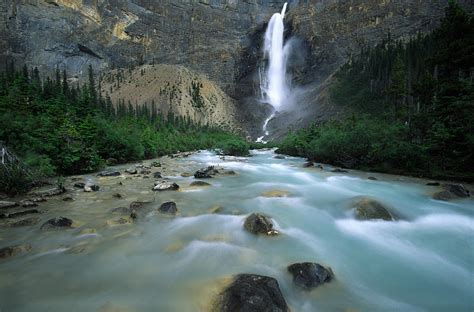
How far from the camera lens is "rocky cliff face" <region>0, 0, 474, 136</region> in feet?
307

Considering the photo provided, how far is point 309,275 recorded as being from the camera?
484 cm

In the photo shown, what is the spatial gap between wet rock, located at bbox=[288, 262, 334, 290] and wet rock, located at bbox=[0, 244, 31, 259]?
572 cm

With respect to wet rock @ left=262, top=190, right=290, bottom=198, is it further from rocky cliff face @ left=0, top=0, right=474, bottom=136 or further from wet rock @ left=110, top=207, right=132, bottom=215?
rocky cliff face @ left=0, top=0, right=474, bottom=136

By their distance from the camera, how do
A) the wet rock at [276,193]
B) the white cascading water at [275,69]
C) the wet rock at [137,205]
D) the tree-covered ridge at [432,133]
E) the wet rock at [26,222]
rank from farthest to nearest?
1. the white cascading water at [275,69]
2. the tree-covered ridge at [432,133]
3. the wet rock at [276,193]
4. the wet rock at [137,205]
5. the wet rock at [26,222]

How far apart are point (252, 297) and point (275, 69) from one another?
12553 cm

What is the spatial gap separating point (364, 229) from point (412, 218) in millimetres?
2404

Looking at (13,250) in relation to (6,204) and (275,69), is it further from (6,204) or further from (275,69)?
(275,69)

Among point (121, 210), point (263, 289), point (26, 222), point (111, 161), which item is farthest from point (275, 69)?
point (263, 289)

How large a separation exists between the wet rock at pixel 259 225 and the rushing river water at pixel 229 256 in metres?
0.24

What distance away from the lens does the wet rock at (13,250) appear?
5.58 metres

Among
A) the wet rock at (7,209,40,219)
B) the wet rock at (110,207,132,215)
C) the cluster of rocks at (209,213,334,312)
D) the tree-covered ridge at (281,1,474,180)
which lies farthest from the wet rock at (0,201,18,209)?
the tree-covered ridge at (281,1,474,180)

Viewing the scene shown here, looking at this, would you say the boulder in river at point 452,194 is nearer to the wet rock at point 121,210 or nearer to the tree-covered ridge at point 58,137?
the wet rock at point 121,210

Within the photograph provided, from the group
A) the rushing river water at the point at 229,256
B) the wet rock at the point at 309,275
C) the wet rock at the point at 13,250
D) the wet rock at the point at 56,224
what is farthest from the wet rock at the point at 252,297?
the wet rock at the point at 56,224

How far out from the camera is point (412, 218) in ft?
28.7
